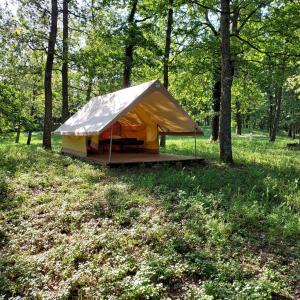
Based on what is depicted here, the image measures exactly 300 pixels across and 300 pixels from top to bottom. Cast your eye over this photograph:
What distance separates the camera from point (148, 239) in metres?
4.86

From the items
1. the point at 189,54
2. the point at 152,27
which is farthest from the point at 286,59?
the point at 152,27

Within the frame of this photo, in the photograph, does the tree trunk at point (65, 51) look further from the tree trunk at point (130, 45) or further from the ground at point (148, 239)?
the ground at point (148, 239)

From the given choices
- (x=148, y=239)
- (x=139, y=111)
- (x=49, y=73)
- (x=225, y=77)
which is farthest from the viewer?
(x=49, y=73)

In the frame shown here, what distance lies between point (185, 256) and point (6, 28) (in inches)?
464

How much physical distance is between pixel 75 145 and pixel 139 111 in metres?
3.16

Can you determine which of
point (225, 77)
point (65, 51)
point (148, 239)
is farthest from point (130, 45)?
point (148, 239)

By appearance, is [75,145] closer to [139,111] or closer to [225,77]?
[139,111]

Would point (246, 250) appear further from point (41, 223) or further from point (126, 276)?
point (41, 223)

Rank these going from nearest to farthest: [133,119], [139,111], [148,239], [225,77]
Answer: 1. [148,239]
2. [225,77]
3. [139,111]
4. [133,119]

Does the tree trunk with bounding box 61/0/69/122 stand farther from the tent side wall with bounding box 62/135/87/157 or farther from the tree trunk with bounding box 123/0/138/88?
the tent side wall with bounding box 62/135/87/157

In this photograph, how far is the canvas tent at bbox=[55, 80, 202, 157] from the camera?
423 inches

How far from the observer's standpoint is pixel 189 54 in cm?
1545

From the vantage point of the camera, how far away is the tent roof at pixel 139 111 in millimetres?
10605

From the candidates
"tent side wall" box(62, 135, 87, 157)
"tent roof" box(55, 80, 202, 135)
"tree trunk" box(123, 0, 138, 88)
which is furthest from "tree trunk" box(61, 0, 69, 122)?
"tent side wall" box(62, 135, 87, 157)
